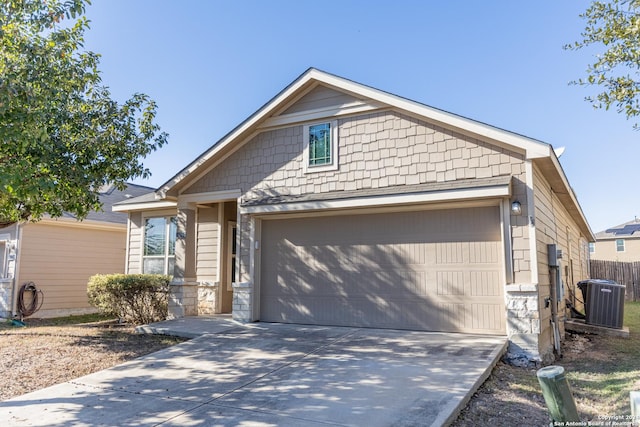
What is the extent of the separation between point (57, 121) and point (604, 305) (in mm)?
12459

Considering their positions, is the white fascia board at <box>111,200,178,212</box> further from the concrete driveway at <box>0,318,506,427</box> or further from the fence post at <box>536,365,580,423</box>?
the fence post at <box>536,365,580,423</box>

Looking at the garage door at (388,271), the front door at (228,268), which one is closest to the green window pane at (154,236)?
the front door at (228,268)

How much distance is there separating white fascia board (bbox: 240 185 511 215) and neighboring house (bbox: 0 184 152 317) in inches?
316

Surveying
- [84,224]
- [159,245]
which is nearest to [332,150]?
[159,245]

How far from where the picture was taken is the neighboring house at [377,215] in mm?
7316

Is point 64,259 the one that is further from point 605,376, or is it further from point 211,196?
point 605,376

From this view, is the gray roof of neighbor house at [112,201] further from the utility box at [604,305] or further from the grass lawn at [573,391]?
the utility box at [604,305]

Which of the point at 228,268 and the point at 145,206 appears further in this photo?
the point at 145,206

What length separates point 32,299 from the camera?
518 inches

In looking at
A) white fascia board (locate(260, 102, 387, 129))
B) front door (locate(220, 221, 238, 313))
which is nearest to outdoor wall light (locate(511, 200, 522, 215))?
white fascia board (locate(260, 102, 387, 129))

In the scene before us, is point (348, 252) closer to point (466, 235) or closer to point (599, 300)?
point (466, 235)

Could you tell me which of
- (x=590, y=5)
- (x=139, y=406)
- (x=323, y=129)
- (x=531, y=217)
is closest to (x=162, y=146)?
(x=323, y=129)

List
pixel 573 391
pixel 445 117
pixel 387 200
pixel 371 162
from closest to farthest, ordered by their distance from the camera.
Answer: pixel 573 391 < pixel 445 117 < pixel 387 200 < pixel 371 162

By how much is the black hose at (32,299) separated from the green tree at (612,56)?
49.5ft
